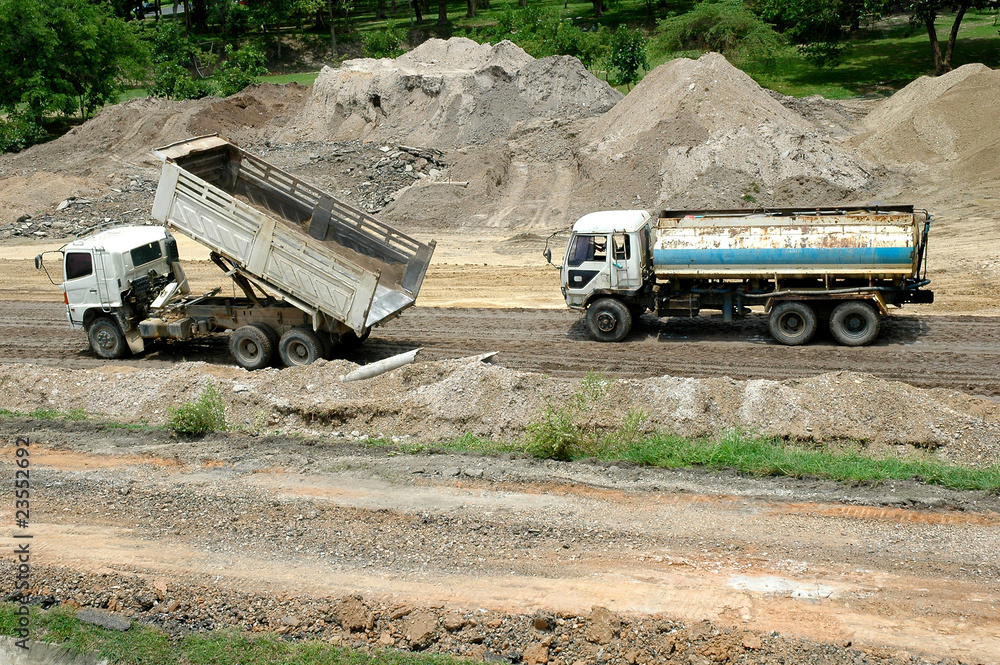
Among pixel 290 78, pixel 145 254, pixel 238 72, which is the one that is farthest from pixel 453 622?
pixel 290 78

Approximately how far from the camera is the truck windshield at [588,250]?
1727 centimetres

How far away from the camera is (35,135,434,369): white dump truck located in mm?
15320

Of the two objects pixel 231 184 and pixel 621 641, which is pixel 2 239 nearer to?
pixel 231 184

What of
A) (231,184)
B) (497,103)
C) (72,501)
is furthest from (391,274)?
(497,103)

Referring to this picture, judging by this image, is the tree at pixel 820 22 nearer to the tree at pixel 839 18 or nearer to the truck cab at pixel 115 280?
the tree at pixel 839 18

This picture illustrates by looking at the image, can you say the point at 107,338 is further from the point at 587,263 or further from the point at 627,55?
the point at 627,55

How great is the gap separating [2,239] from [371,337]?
19854mm

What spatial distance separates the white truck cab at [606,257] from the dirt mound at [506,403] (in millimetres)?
3398

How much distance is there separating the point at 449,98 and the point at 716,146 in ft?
43.3

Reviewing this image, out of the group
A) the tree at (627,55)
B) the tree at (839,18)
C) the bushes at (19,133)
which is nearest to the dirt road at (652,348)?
the tree at (839,18)

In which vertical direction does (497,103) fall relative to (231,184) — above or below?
above

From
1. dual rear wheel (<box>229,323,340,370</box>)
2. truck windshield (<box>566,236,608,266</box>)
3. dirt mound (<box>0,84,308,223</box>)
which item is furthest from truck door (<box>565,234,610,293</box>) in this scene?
dirt mound (<box>0,84,308,223</box>)

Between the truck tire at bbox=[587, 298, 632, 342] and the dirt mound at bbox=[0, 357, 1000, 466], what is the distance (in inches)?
136

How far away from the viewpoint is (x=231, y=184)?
1794 cm
